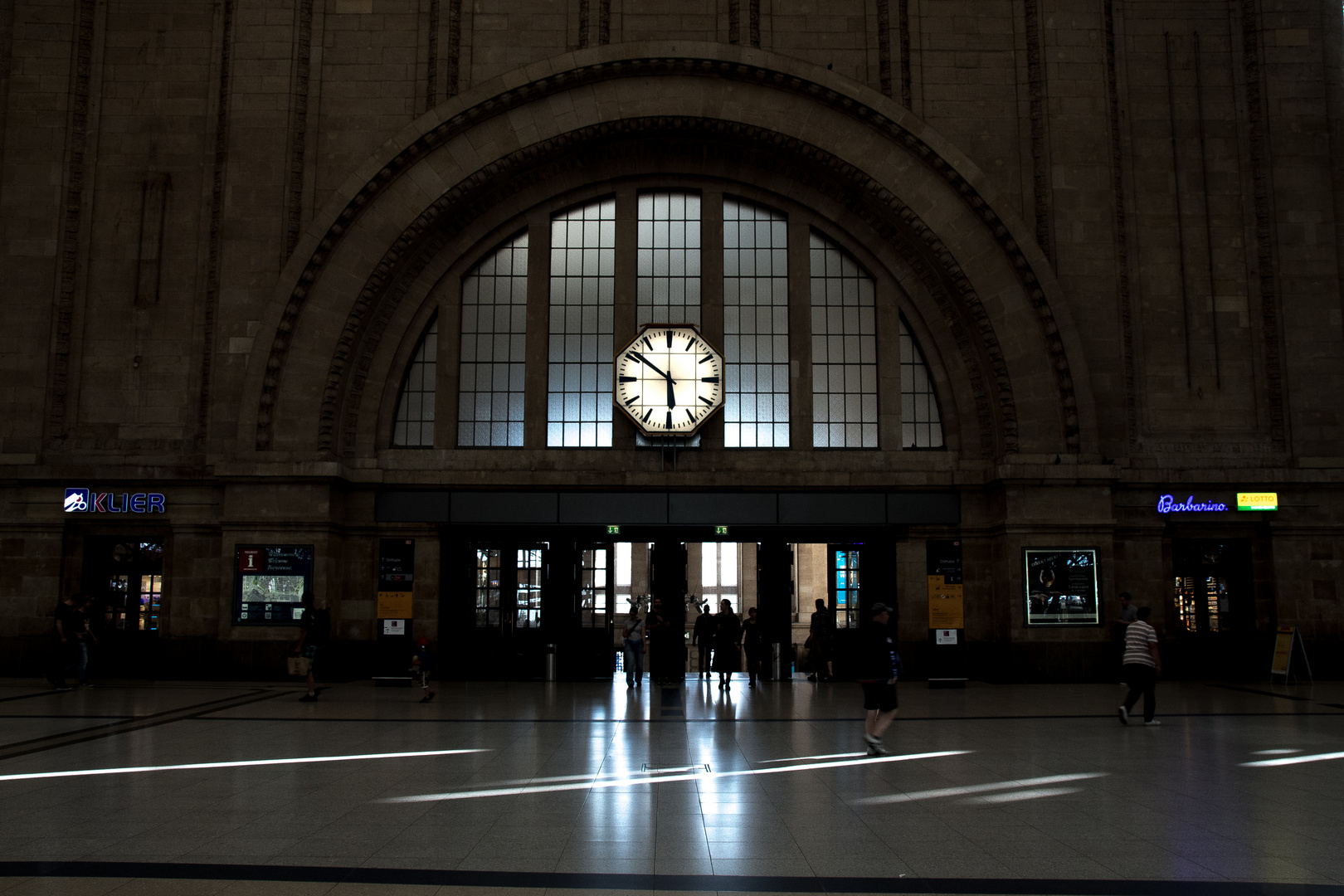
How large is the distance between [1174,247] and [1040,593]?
26.0 feet

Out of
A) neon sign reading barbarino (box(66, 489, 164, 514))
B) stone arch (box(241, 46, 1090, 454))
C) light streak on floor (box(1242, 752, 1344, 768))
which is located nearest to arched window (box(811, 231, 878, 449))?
stone arch (box(241, 46, 1090, 454))

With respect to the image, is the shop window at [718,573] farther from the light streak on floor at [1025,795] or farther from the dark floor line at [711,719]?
the light streak on floor at [1025,795]

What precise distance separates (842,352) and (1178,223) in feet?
24.5

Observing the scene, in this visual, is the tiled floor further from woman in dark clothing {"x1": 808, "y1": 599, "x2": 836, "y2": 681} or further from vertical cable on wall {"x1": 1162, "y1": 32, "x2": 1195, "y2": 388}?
vertical cable on wall {"x1": 1162, "y1": 32, "x2": 1195, "y2": 388}

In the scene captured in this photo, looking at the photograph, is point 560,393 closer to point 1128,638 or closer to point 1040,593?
point 1040,593

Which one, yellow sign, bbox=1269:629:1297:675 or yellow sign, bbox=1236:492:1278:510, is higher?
yellow sign, bbox=1236:492:1278:510

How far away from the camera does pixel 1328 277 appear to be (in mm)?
21375

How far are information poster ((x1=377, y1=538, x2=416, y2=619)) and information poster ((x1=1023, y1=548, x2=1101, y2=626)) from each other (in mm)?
12526

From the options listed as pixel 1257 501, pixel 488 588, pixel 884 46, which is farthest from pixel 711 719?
pixel 884 46

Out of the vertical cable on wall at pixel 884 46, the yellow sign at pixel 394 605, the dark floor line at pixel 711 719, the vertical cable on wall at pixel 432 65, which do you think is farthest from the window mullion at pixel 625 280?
the dark floor line at pixel 711 719

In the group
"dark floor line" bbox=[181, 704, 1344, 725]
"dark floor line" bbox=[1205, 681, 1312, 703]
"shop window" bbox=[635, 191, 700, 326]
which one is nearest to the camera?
"dark floor line" bbox=[181, 704, 1344, 725]

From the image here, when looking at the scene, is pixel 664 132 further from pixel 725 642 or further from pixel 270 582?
pixel 270 582

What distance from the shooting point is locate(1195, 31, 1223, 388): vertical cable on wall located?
848 inches

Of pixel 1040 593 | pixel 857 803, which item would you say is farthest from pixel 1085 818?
pixel 1040 593
